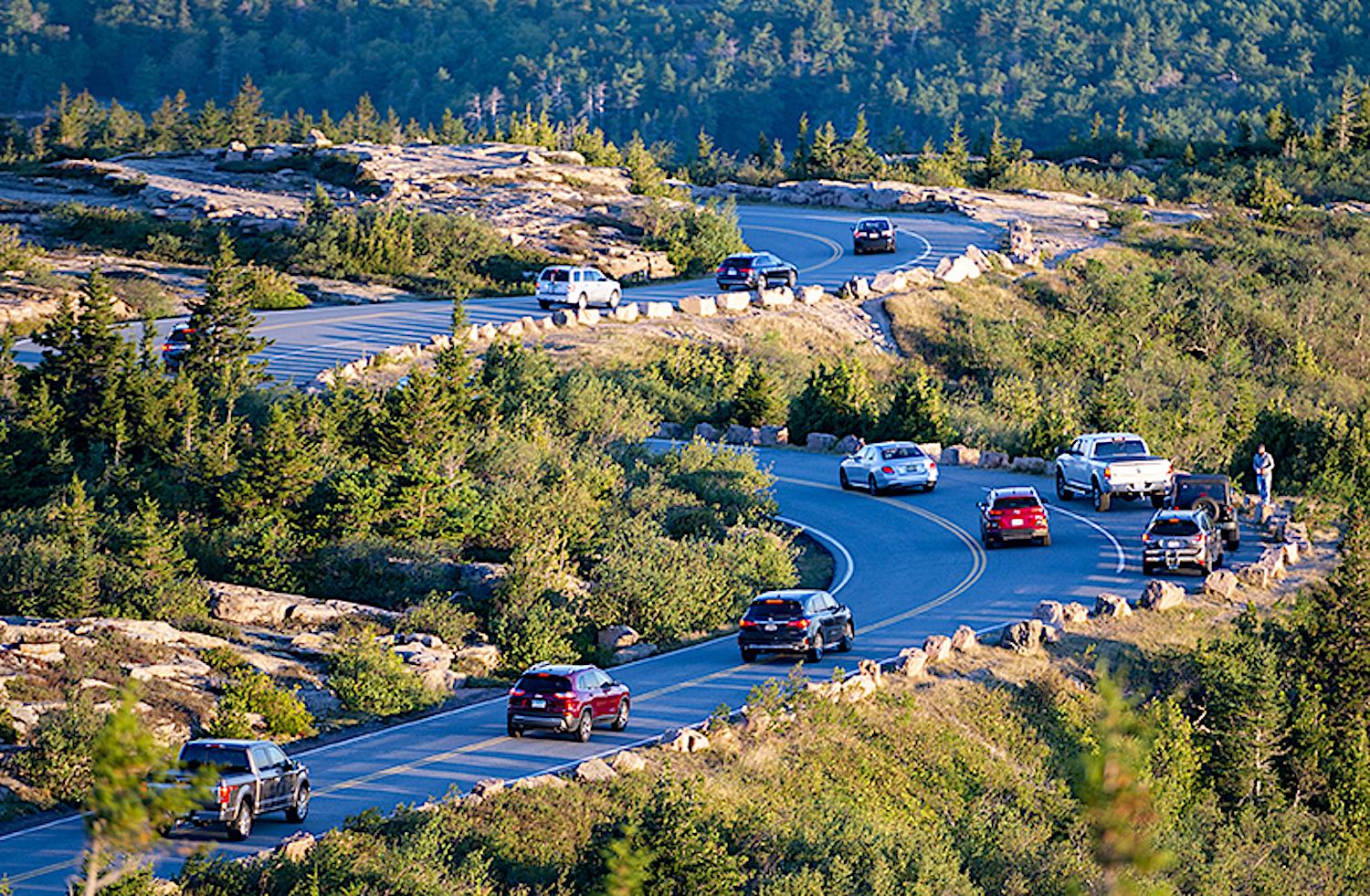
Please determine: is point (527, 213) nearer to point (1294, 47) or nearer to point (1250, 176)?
point (1250, 176)

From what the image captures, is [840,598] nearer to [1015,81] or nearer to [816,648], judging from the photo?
[816,648]

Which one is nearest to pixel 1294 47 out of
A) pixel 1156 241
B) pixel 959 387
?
pixel 1156 241

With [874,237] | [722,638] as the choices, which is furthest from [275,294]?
[722,638]

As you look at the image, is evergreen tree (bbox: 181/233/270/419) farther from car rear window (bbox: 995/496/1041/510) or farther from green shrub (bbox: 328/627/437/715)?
car rear window (bbox: 995/496/1041/510)

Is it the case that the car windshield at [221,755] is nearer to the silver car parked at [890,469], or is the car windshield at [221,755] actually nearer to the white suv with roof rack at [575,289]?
the silver car parked at [890,469]


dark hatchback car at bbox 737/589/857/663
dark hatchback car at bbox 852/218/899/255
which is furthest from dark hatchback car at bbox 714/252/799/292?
dark hatchback car at bbox 737/589/857/663

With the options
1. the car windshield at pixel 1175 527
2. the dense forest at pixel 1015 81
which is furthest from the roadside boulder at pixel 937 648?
the dense forest at pixel 1015 81
